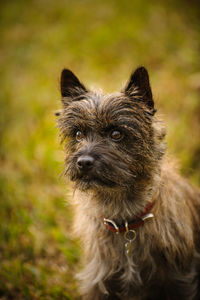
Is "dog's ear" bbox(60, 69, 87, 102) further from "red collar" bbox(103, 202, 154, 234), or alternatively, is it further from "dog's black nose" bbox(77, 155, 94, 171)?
"red collar" bbox(103, 202, 154, 234)

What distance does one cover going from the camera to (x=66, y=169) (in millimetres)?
2449

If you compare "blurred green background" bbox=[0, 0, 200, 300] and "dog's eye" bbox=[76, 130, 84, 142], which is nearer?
"dog's eye" bbox=[76, 130, 84, 142]

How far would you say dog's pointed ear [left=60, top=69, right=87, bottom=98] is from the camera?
264 centimetres

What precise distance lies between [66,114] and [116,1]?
9873 mm

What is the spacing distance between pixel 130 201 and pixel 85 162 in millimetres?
606

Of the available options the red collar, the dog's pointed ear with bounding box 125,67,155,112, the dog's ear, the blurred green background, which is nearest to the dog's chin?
the red collar

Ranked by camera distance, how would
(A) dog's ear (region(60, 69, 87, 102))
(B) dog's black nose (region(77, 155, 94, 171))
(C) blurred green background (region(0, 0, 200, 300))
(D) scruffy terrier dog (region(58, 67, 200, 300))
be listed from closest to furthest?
(B) dog's black nose (region(77, 155, 94, 171)) → (D) scruffy terrier dog (region(58, 67, 200, 300)) → (A) dog's ear (region(60, 69, 87, 102)) → (C) blurred green background (region(0, 0, 200, 300))

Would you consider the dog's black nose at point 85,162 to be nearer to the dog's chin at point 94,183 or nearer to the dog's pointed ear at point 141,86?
the dog's chin at point 94,183

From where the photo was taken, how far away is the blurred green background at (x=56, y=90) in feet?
11.4

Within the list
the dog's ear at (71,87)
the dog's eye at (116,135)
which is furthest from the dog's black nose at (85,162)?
the dog's ear at (71,87)

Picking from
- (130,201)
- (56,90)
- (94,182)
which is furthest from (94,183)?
(56,90)

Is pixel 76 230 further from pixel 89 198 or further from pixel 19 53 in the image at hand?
pixel 19 53

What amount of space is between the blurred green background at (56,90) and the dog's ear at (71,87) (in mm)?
285

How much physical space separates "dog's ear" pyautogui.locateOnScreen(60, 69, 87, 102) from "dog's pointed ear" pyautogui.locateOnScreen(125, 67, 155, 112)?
1.79 feet
